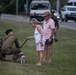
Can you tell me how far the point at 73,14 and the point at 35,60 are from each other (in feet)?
122

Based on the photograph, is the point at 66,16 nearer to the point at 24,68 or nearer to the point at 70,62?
the point at 70,62

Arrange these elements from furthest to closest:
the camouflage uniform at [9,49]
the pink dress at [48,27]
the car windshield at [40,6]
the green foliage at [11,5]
A: 1. the green foliage at [11,5]
2. the car windshield at [40,6]
3. the pink dress at [48,27]
4. the camouflage uniform at [9,49]

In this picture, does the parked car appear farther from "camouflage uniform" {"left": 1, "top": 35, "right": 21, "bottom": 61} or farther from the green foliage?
"camouflage uniform" {"left": 1, "top": 35, "right": 21, "bottom": 61}

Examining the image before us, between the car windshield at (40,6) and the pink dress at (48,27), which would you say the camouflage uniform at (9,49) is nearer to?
the pink dress at (48,27)

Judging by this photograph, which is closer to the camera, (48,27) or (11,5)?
(48,27)

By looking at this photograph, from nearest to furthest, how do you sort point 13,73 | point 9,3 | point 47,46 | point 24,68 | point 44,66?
1. point 13,73
2. point 24,68
3. point 44,66
4. point 47,46
5. point 9,3

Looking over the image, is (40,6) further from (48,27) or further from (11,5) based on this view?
(11,5)

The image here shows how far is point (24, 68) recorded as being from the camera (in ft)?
42.2

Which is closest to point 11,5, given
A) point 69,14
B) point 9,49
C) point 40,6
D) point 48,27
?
point 69,14

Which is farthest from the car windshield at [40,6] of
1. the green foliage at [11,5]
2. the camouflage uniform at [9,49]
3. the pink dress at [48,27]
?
the green foliage at [11,5]

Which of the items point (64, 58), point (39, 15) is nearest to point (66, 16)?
point (39, 15)

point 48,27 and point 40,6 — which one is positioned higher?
point 48,27

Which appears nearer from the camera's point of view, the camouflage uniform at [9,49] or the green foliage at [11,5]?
the camouflage uniform at [9,49]

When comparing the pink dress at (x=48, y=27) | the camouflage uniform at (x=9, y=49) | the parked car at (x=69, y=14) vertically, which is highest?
the pink dress at (x=48, y=27)
